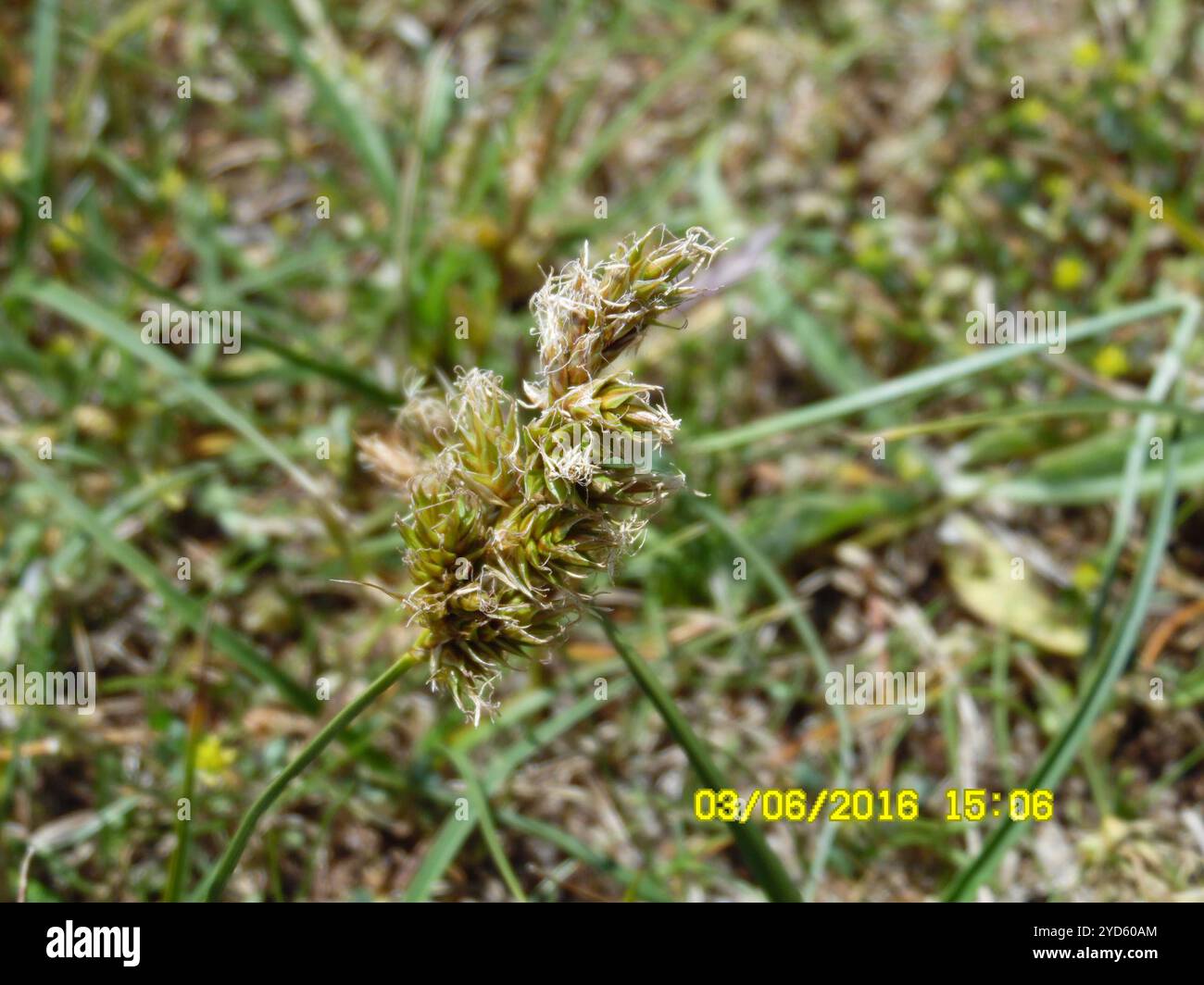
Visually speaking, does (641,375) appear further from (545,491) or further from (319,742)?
(319,742)

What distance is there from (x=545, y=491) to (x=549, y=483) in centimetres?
4

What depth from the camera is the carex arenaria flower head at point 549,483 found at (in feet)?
5.47

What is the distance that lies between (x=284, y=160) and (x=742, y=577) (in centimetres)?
217

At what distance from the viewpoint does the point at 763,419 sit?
3545 mm

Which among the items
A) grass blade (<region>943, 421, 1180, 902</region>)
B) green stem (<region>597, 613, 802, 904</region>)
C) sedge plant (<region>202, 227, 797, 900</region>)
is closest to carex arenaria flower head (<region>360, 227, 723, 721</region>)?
sedge plant (<region>202, 227, 797, 900</region>)

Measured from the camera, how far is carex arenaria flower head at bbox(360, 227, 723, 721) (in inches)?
65.6

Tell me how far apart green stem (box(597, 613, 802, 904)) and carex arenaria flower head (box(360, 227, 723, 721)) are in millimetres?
155

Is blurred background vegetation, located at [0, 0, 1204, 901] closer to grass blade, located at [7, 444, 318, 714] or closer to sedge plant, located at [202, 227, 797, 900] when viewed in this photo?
grass blade, located at [7, 444, 318, 714]

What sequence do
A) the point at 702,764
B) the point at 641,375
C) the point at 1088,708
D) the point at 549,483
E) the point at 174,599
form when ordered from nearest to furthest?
the point at 549,483
the point at 702,764
the point at 1088,708
the point at 174,599
the point at 641,375

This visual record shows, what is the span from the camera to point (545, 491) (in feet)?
5.68
